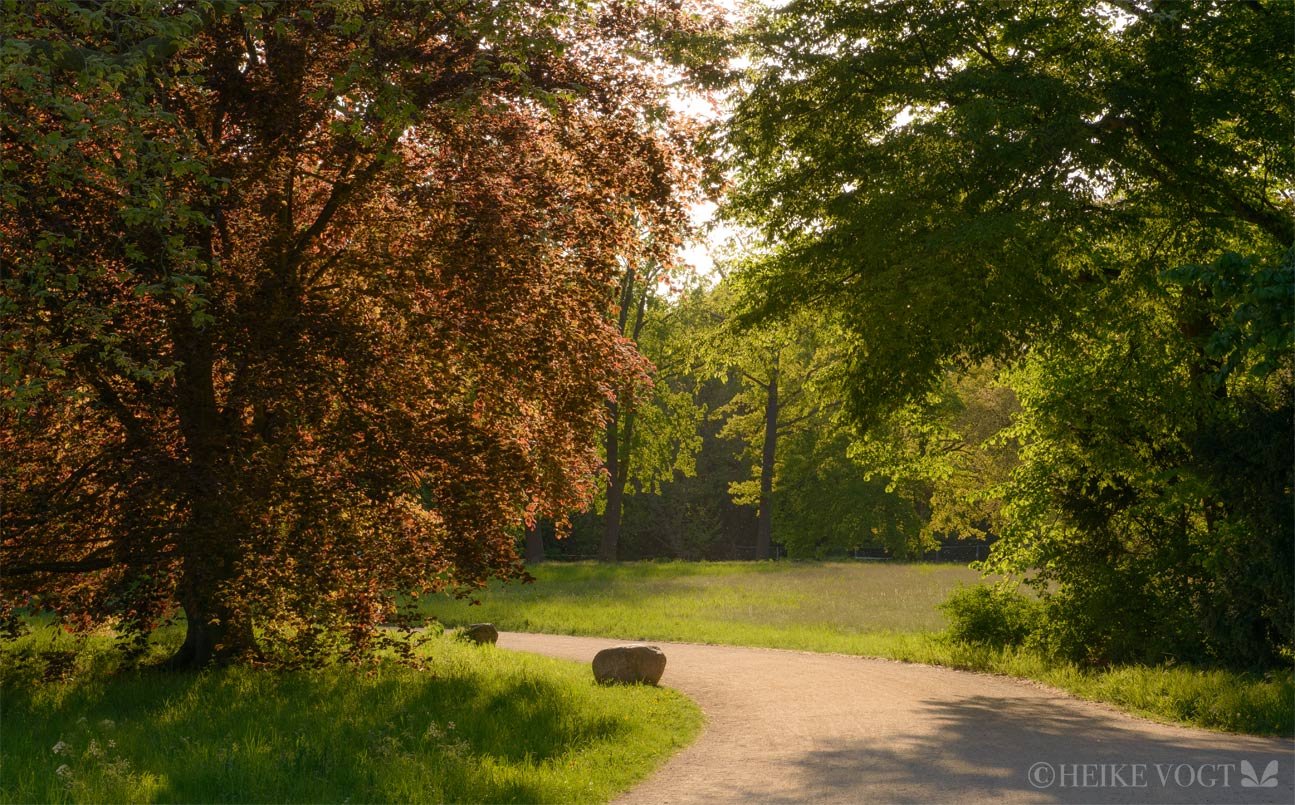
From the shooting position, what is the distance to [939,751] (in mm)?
9703

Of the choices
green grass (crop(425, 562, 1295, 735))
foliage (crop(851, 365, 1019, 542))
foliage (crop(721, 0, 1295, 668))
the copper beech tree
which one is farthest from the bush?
the copper beech tree

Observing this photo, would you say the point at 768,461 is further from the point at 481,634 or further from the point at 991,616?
the point at 481,634

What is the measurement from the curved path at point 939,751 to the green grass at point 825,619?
72 centimetres

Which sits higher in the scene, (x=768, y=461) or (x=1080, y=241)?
(x=1080, y=241)

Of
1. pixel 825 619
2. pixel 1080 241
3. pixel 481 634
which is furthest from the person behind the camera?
pixel 825 619

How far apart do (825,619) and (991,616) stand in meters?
7.11

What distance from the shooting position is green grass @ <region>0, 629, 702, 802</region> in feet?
26.2

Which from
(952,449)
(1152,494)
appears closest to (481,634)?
(1152,494)

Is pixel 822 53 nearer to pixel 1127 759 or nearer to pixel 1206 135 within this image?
pixel 1206 135

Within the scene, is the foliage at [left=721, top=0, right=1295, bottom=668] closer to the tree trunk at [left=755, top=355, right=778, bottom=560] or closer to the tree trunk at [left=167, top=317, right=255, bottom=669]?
the tree trunk at [left=167, top=317, right=255, bottom=669]

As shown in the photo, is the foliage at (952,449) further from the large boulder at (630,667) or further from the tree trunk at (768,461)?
the tree trunk at (768,461)

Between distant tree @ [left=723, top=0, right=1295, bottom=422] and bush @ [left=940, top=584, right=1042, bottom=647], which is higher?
distant tree @ [left=723, top=0, right=1295, bottom=422]

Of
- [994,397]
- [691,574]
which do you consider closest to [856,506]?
[994,397]

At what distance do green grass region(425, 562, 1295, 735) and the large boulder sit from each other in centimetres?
183
